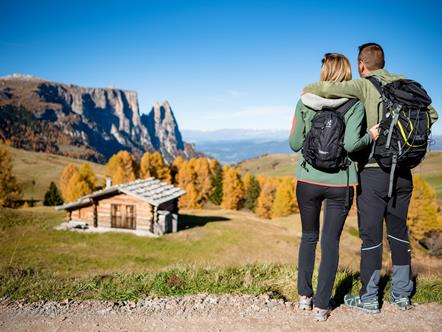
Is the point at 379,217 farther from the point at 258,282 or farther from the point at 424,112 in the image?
the point at 258,282

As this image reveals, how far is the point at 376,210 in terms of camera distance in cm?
429

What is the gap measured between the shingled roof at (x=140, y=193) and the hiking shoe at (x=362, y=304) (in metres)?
24.6

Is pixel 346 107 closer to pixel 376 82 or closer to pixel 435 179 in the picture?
pixel 376 82

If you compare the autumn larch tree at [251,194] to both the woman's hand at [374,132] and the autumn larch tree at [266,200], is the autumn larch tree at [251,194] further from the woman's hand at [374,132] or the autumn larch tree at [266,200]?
the woman's hand at [374,132]

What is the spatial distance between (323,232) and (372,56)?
246 cm

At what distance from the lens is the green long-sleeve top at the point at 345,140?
384cm

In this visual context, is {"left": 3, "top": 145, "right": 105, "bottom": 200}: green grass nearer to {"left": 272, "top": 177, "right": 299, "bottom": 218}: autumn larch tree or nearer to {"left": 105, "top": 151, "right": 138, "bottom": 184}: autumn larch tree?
{"left": 105, "top": 151, "right": 138, "bottom": 184}: autumn larch tree

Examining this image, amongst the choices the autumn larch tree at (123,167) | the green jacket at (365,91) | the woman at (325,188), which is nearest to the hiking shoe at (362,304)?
Answer: the woman at (325,188)

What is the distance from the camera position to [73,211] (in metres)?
30.6

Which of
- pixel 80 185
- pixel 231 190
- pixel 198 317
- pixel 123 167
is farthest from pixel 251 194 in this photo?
pixel 198 317

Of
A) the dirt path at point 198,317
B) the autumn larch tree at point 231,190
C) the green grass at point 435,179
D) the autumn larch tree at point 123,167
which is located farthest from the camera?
the green grass at point 435,179

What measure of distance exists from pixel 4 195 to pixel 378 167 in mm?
63088

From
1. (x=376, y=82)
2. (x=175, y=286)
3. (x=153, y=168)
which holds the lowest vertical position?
(x=153, y=168)

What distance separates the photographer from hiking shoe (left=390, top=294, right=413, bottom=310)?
4.38 metres
